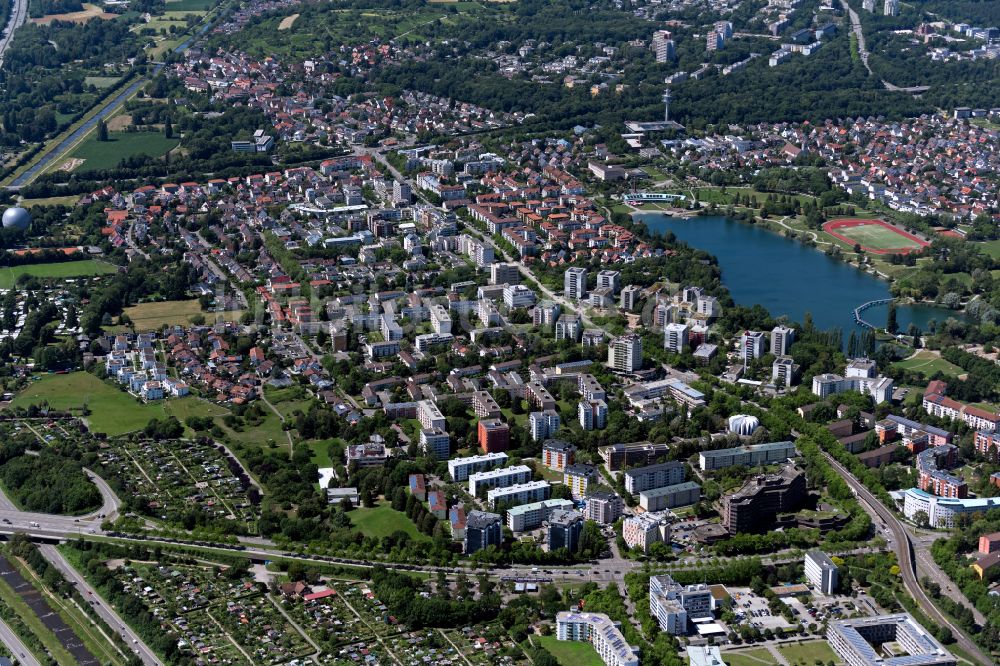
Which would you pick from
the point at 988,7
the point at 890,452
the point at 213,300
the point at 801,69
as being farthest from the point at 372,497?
the point at 988,7

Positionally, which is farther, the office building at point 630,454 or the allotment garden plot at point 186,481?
the office building at point 630,454

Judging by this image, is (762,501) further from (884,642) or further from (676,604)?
(884,642)

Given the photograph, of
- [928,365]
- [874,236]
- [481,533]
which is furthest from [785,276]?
[481,533]

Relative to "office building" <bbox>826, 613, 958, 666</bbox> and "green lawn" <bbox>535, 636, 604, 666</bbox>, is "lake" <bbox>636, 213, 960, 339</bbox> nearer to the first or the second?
"office building" <bbox>826, 613, 958, 666</bbox>

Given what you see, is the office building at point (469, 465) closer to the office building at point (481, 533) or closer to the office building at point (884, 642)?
the office building at point (481, 533)

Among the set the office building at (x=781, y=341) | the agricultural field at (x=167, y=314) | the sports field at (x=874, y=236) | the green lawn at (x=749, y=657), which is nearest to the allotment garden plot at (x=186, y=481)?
the agricultural field at (x=167, y=314)
